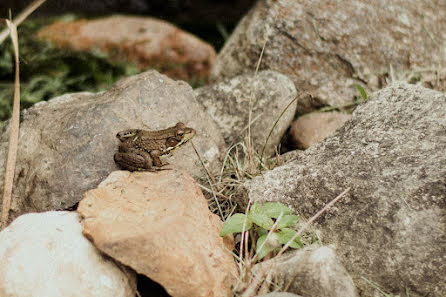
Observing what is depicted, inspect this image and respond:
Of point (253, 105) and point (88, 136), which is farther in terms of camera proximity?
point (253, 105)

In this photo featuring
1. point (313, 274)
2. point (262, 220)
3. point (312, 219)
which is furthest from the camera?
point (262, 220)

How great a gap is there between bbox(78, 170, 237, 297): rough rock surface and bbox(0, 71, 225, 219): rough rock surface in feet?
1.35

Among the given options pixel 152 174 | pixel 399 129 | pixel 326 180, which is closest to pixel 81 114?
pixel 152 174

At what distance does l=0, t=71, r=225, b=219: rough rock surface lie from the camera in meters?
4.02

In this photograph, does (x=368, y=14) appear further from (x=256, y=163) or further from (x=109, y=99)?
(x=109, y=99)

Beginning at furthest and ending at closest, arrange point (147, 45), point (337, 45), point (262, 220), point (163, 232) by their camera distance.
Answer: point (147, 45) < point (337, 45) < point (262, 220) < point (163, 232)

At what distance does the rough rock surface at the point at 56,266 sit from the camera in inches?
123

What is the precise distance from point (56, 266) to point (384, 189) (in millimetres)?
2405

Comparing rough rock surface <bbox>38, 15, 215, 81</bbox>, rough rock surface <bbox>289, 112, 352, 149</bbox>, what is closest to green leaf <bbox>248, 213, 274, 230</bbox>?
rough rock surface <bbox>289, 112, 352, 149</bbox>

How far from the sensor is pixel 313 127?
17.3ft

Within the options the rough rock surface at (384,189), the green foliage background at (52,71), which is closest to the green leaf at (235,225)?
the rough rock surface at (384,189)

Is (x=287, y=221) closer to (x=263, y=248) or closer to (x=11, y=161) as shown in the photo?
(x=263, y=248)

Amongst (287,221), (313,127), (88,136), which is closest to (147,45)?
(313,127)

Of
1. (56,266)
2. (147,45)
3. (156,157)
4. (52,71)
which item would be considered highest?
(156,157)
